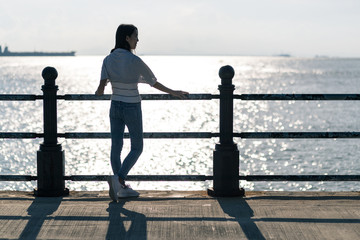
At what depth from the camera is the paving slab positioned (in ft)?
16.0

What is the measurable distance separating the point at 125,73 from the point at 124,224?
4.91ft

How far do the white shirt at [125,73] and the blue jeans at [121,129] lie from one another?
82mm

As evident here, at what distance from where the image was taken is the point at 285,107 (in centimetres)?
6969

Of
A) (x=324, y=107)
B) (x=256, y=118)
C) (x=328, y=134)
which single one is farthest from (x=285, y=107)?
(x=328, y=134)

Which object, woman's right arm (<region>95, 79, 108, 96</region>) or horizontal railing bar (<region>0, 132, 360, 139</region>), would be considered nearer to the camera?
woman's right arm (<region>95, 79, 108, 96</region>)

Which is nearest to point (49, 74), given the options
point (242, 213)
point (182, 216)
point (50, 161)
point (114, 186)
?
point (50, 161)

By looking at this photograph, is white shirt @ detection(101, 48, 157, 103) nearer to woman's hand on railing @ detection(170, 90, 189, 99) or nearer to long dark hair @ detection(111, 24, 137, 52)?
long dark hair @ detection(111, 24, 137, 52)

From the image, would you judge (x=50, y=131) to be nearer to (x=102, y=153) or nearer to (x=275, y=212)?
(x=275, y=212)

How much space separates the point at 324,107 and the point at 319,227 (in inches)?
2441

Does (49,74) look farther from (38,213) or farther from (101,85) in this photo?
(38,213)

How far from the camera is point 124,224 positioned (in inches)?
201

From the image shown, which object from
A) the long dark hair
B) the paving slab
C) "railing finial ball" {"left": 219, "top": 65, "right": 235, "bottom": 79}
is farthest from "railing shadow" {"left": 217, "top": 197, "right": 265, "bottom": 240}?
the long dark hair

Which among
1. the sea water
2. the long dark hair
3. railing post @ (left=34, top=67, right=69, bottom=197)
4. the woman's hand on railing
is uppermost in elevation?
the long dark hair

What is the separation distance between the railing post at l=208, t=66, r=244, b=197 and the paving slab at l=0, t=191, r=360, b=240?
145mm
